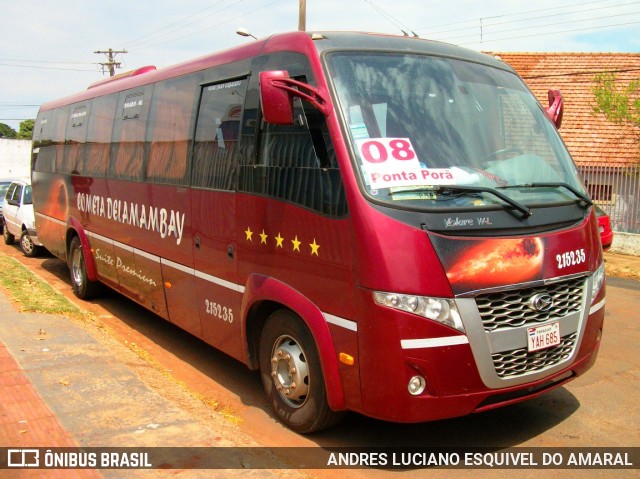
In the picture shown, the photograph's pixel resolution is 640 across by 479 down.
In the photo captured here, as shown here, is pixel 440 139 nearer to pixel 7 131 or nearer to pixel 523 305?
pixel 523 305

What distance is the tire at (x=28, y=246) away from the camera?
14.3 metres

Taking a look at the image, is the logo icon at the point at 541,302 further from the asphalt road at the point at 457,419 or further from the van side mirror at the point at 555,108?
the van side mirror at the point at 555,108

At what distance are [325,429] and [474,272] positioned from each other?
174cm

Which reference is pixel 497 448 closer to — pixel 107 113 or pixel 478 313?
pixel 478 313

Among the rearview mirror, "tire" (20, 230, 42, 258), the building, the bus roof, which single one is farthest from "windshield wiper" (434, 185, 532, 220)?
the building

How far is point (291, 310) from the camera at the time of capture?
4672 millimetres

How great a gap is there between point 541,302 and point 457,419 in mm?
1497

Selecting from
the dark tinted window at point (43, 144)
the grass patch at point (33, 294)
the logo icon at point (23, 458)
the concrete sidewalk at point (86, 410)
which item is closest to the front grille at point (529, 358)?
the concrete sidewalk at point (86, 410)

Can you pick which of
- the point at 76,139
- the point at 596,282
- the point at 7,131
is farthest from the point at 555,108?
the point at 7,131

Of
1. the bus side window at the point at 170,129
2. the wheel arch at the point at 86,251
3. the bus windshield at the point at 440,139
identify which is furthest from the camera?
the wheel arch at the point at 86,251

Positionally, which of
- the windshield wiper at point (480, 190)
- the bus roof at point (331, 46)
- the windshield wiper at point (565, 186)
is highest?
the bus roof at point (331, 46)

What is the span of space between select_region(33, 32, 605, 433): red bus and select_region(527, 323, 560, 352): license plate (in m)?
0.01

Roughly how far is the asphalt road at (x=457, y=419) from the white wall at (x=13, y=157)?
48788mm

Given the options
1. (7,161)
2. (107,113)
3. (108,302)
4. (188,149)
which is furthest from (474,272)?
(7,161)
